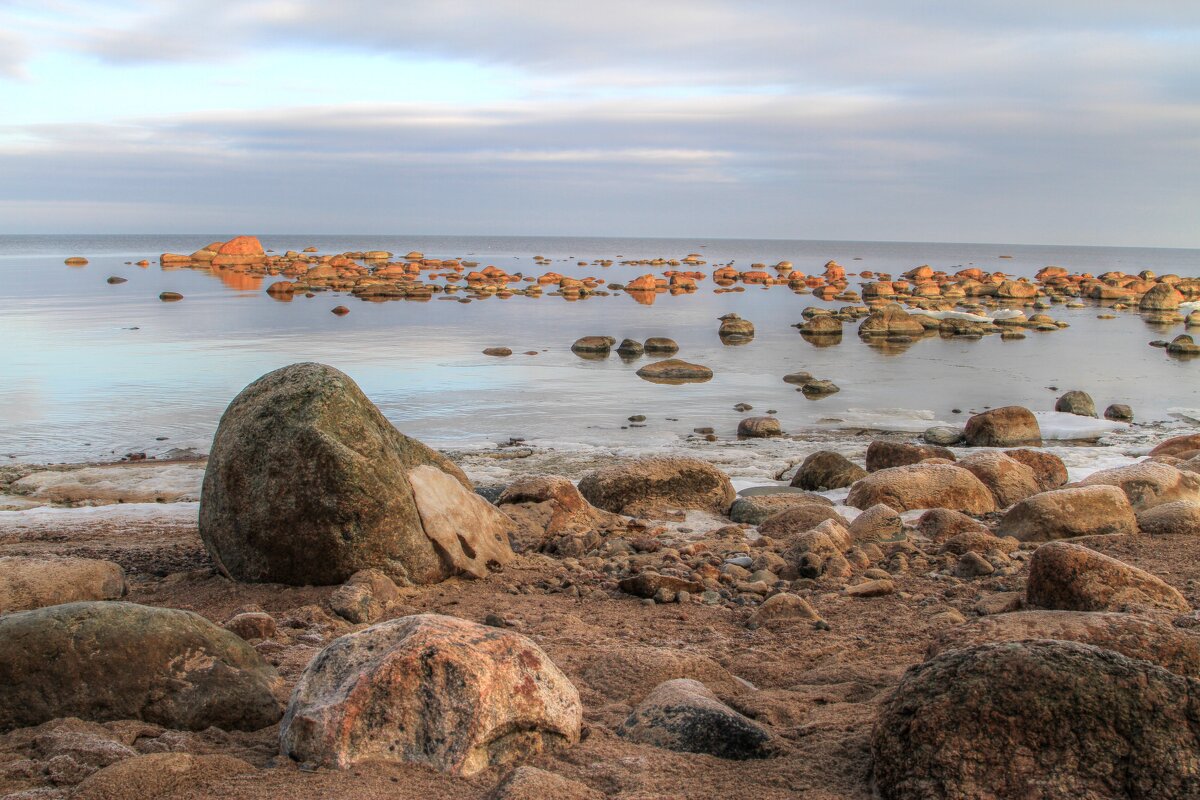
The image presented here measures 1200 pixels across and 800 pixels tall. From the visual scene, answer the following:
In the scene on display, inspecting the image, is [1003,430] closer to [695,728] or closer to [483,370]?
[483,370]

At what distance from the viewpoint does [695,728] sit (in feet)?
Result: 13.1

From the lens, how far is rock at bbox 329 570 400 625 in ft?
20.0

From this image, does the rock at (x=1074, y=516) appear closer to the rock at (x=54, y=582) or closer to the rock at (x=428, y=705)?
the rock at (x=428, y=705)

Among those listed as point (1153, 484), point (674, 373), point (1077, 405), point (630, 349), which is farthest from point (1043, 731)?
point (630, 349)

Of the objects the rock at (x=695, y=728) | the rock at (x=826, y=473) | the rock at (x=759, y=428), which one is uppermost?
the rock at (x=695, y=728)

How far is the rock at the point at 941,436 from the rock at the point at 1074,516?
6.99 m

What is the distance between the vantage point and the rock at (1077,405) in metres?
19.2

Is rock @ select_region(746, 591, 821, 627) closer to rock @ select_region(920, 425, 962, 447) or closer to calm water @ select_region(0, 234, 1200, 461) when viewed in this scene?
calm water @ select_region(0, 234, 1200, 461)

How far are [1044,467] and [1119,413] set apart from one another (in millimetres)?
8745

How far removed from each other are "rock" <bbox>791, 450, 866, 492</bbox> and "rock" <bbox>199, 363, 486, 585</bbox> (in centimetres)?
603

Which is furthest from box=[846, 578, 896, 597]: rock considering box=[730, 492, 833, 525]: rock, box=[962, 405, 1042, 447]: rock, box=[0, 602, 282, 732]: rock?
box=[962, 405, 1042, 447]: rock

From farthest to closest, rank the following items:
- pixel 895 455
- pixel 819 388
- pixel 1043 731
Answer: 1. pixel 819 388
2. pixel 895 455
3. pixel 1043 731

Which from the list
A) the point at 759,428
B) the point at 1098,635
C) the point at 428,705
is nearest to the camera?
the point at 428,705

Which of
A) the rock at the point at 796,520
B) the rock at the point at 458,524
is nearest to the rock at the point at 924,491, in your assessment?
the rock at the point at 796,520
